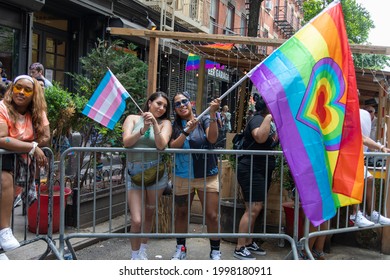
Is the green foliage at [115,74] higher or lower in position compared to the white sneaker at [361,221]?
higher

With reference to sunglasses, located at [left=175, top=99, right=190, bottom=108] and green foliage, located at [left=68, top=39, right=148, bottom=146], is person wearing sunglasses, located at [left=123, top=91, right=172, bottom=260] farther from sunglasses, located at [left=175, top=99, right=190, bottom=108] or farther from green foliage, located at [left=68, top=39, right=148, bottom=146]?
green foliage, located at [left=68, top=39, right=148, bottom=146]

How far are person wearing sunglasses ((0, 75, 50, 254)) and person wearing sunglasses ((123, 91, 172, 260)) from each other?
0.86 m

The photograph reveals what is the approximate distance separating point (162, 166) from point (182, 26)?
1493 centimetres

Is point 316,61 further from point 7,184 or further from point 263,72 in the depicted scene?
point 7,184

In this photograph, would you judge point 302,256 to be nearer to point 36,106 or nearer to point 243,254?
point 243,254

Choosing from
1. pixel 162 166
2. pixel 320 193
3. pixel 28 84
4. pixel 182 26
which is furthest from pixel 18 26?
pixel 182 26

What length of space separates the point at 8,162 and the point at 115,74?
3554 mm

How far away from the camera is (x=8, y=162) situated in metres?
4.02

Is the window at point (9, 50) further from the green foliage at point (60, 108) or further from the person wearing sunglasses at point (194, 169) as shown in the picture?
the person wearing sunglasses at point (194, 169)

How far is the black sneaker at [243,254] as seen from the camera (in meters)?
5.10

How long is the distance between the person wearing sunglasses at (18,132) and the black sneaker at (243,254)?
2.45 m

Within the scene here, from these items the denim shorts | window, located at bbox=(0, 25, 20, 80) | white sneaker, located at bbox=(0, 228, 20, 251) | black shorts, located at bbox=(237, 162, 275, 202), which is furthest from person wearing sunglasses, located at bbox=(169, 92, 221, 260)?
window, located at bbox=(0, 25, 20, 80)

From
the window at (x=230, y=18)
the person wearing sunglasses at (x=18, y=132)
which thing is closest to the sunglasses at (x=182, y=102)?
the person wearing sunglasses at (x=18, y=132)

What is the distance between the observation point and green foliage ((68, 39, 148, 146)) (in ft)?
21.1
